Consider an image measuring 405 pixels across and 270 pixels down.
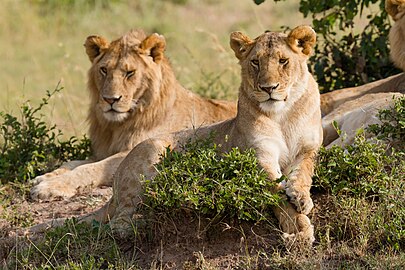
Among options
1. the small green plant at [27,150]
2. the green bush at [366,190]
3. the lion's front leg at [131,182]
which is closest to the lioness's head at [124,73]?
the small green plant at [27,150]

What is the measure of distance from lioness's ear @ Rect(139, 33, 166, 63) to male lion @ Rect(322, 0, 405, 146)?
131cm

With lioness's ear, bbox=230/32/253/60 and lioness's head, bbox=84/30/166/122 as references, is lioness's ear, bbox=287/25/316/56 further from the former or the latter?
lioness's head, bbox=84/30/166/122

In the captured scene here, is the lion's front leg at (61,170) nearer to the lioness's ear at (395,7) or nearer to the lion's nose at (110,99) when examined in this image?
the lion's nose at (110,99)

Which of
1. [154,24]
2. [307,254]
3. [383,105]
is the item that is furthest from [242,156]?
[154,24]

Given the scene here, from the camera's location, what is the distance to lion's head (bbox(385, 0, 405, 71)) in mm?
6605

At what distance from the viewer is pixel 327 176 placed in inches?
196

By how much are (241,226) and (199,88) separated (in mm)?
4034

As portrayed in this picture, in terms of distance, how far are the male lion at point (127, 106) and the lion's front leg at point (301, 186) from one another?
203 centimetres

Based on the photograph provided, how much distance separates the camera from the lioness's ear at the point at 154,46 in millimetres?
6836

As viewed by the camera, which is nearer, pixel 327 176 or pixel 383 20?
pixel 327 176

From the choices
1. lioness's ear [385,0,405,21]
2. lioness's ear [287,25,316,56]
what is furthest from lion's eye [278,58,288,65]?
lioness's ear [385,0,405,21]

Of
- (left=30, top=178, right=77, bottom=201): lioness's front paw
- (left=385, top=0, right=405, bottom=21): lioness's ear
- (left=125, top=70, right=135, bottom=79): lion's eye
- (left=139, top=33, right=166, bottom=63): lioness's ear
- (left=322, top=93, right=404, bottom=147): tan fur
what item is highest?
(left=385, top=0, right=405, bottom=21): lioness's ear

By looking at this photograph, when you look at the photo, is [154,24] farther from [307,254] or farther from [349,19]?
[307,254]

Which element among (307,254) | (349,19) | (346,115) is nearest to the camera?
(307,254)
